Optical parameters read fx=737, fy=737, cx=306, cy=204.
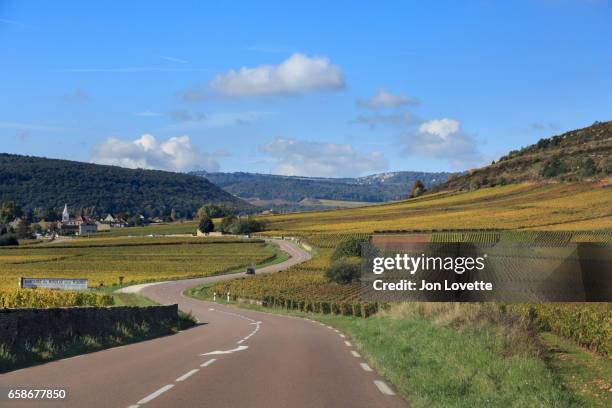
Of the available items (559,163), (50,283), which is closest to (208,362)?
(50,283)

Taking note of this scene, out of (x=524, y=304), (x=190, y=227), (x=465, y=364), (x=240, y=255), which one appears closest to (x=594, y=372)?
(x=465, y=364)

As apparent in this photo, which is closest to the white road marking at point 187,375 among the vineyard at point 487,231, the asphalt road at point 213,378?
the asphalt road at point 213,378

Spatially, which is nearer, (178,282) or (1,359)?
(1,359)

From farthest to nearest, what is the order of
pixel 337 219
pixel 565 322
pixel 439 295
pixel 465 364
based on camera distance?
1. pixel 337 219
2. pixel 439 295
3. pixel 565 322
4. pixel 465 364

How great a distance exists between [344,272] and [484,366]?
183 ft

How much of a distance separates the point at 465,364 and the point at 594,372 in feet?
8.49

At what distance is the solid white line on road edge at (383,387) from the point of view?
11.4m

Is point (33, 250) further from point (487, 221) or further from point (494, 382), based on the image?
point (494, 382)

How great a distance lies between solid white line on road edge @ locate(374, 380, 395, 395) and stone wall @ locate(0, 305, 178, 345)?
7.83m

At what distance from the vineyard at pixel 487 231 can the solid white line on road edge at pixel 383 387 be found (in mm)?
4988

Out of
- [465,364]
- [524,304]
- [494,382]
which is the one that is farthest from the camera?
[524,304]

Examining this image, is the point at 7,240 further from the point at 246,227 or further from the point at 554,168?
the point at 554,168

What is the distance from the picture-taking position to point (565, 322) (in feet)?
60.6

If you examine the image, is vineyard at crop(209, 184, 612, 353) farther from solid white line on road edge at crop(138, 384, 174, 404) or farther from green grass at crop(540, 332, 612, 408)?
solid white line on road edge at crop(138, 384, 174, 404)
